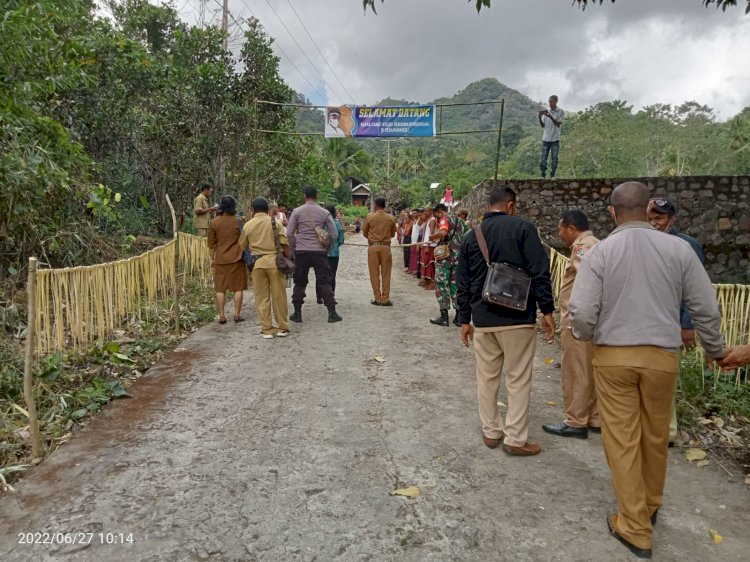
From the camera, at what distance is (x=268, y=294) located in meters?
6.62

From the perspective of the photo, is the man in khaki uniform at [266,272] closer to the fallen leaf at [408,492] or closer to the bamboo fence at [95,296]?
the bamboo fence at [95,296]

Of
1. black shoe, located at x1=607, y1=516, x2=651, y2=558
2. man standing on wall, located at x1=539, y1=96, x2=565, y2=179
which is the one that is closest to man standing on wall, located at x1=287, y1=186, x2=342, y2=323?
black shoe, located at x1=607, y1=516, x2=651, y2=558

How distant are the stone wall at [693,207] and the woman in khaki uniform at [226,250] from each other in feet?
19.9

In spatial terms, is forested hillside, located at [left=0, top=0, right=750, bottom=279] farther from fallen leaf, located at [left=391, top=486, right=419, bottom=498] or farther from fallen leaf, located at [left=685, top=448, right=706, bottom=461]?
fallen leaf, located at [left=685, top=448, right=706, bottom=461]

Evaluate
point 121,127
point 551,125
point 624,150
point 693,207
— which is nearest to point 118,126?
point 121,127

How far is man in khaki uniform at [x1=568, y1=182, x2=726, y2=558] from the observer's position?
8.45ft

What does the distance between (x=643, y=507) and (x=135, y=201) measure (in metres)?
12.6

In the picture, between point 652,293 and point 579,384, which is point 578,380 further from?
point 652,293

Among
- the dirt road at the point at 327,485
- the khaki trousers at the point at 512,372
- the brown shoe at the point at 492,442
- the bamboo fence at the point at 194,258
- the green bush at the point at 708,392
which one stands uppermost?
the bamboo fence at the point at 194,258

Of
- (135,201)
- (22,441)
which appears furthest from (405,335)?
(135,201)

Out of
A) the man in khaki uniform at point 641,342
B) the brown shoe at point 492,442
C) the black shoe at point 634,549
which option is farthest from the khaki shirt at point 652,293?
the brown shoe at point 492,442

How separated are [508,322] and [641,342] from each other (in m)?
1.04

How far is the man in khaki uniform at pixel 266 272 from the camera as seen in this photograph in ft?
21.2

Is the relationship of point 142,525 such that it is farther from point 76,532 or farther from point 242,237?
point 242,237
